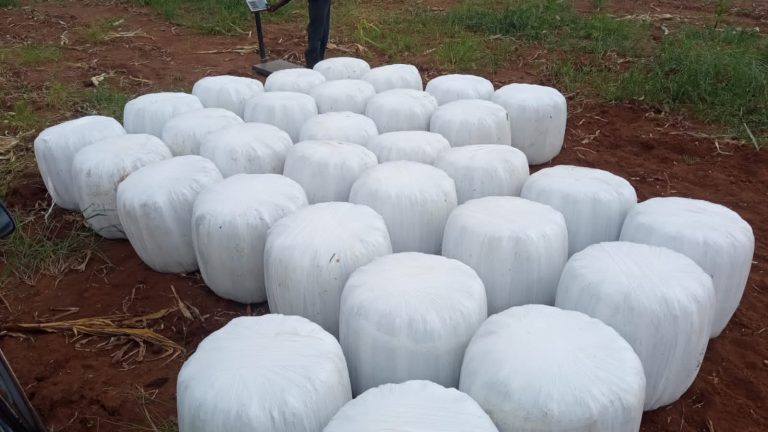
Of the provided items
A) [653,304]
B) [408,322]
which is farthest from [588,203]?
[408,322]

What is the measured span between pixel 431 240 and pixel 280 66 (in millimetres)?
3692

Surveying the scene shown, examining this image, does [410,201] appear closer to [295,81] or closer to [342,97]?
[342,97]

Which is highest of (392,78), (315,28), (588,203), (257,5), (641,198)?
(257,5)

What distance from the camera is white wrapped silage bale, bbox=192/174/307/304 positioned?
222 centimetres

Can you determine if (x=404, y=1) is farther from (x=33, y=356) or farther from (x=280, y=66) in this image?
(x=33, y=356)

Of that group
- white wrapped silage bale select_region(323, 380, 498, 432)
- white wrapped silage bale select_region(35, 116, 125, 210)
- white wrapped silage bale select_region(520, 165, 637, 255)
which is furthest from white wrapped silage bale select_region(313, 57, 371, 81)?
white wrapped silage bale select_region(323, 380, 498, 432)

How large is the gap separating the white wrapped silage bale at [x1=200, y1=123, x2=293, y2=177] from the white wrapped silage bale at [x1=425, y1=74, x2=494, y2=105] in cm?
112

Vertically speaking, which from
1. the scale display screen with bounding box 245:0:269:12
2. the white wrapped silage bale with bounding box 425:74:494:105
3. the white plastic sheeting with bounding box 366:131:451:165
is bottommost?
the white plastic sheeting with bounding box 366:131:451:165

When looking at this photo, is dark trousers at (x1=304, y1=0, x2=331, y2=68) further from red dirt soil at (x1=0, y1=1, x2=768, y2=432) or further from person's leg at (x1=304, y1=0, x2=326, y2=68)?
red dirt soil at (x1=0, y1=1, x2=768, y2=432)

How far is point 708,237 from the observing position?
6.51ft

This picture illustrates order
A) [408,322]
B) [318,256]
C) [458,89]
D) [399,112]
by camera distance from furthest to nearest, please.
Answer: [458,89] → [399,112] → [318,256] → [408,322]

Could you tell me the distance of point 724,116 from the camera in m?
4.09

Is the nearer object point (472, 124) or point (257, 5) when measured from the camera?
point (472, 124)

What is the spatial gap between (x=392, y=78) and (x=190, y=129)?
134 cm
